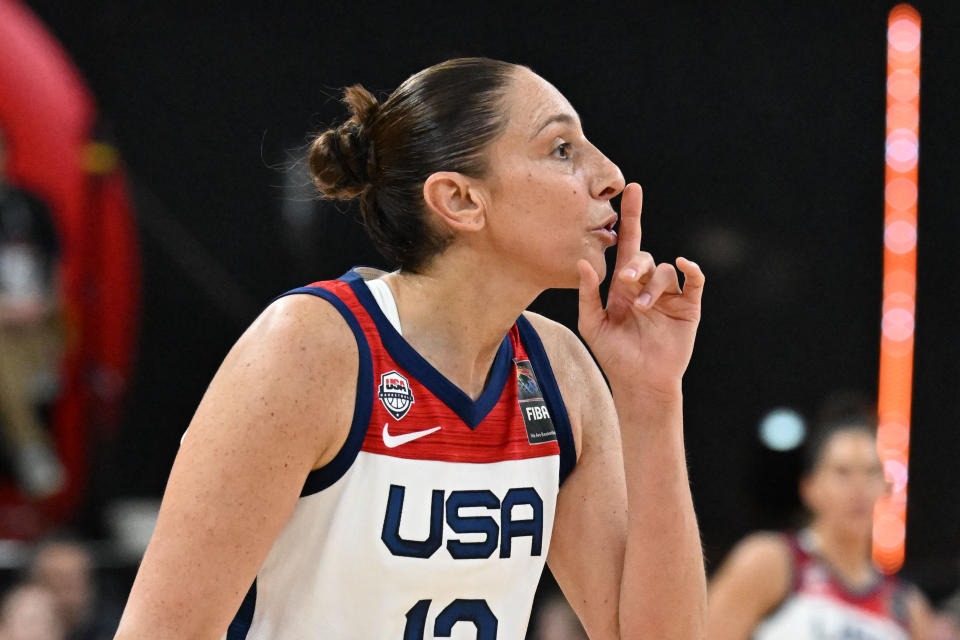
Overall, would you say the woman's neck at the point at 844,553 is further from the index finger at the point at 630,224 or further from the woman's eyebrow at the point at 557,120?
the woman's eyebrow at the point at 557,120

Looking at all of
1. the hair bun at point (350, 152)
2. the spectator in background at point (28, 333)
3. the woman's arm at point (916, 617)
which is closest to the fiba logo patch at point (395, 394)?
the hair bun at point (350, 152)

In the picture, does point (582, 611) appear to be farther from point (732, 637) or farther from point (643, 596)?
point (732, 637)

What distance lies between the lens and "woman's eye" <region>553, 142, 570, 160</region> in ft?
5.98

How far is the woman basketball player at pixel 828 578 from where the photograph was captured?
→ 3.54 m

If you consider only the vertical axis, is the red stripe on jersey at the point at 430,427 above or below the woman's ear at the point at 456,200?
below

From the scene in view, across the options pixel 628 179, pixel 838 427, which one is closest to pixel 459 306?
pixel 838 427

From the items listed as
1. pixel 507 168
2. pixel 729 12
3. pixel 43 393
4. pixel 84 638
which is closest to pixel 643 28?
pixel 729 12

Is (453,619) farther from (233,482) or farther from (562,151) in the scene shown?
(562,151)

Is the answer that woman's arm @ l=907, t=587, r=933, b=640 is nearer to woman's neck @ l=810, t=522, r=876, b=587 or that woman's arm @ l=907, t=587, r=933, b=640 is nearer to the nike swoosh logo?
woman's neck @ l=810, t=522, r=876, b=587

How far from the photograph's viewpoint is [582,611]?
1.96 metres

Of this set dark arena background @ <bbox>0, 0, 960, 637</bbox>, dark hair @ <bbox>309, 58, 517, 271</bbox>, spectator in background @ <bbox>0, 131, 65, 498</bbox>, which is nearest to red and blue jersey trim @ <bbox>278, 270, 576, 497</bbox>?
dark hair @ <bbox>309, 58, 517, 271</bbox>

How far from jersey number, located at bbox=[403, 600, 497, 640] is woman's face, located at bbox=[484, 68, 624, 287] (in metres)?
0.46

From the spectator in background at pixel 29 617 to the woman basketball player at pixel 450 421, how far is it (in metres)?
2.89

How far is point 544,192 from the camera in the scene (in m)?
1.79
